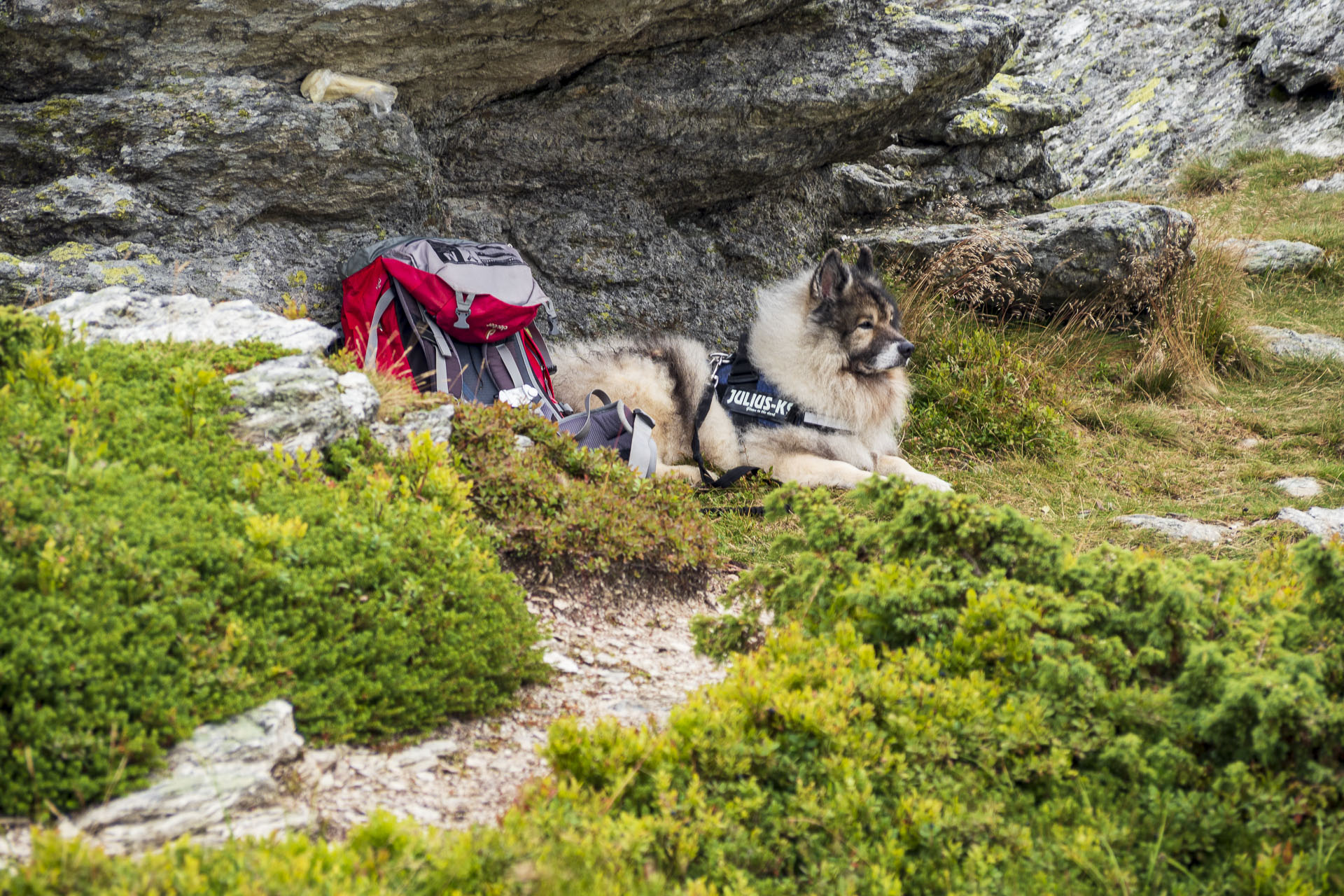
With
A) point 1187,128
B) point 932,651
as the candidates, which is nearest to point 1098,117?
point 1187,128

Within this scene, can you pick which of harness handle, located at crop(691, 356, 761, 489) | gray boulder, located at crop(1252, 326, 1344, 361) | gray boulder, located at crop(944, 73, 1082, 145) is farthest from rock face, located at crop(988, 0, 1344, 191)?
harness handle, located at crop(691, 356, 761, 489)

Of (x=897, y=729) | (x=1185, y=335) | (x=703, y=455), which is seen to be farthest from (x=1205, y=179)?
(x=897, y=729)

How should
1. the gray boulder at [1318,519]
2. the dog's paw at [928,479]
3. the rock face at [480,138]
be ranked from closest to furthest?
the rock face at [480,138] → the gray boulder at [1318,519] → the dog's paw at [928,479]

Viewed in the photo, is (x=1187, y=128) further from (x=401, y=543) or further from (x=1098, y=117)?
(x=401, y=543)

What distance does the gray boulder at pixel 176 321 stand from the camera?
4.32 metres

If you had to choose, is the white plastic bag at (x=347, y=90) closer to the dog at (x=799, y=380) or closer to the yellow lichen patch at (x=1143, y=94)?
the dog at (x=799, y=380)

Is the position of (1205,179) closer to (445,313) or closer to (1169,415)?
(1169,415)

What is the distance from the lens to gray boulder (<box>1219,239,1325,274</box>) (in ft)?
35.9

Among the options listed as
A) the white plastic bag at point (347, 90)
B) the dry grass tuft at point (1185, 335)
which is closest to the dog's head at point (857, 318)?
the dry grass tuft at point (1185, 335)

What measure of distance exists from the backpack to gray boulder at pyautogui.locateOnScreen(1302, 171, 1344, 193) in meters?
13.0

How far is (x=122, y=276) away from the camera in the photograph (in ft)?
18.8

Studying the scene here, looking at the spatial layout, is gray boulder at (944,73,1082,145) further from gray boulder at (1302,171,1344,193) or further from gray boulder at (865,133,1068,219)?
gray boulder at (1302,171,1344,193)

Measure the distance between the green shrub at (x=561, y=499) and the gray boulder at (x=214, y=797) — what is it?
1531mm

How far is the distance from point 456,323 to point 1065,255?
6.54m
